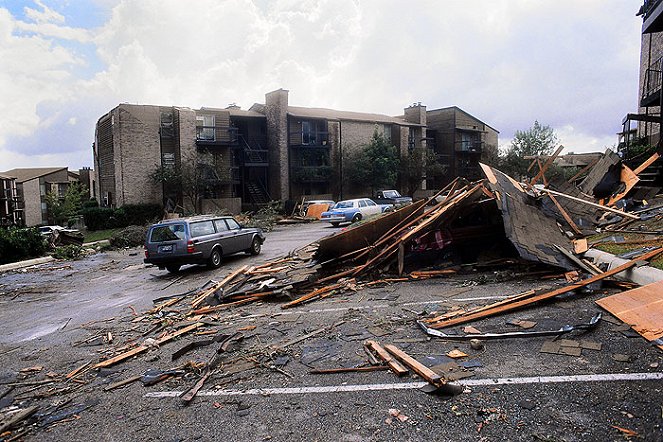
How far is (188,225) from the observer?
13.4 metres

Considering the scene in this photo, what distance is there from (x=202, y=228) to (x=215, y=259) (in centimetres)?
109

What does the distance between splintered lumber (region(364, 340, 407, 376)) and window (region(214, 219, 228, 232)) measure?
34.5ft

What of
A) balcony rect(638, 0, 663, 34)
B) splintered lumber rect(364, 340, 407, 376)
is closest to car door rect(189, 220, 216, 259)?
splintered lumber rect(364, 340, 407, 376)

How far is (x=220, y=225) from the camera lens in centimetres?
1499

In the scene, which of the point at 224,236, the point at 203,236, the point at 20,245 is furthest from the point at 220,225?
the point at 20,245

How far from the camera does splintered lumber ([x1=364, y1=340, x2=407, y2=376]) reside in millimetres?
4370

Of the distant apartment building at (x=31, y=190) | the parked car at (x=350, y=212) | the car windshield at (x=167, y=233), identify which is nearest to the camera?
the car windshield at (x=167, y=233)

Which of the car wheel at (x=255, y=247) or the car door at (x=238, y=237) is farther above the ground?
the car door at (x=238, y=237)

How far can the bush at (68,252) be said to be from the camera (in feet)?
66.0

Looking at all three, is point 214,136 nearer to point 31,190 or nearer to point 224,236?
point 224,236

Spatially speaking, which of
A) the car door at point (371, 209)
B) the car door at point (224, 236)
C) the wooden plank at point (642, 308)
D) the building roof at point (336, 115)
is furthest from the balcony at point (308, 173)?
the wooden plank at point (642, 308)

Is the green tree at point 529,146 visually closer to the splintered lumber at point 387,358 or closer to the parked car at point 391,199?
the parked car at point 391,199

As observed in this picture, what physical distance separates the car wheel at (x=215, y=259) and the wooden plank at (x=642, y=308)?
11038mm

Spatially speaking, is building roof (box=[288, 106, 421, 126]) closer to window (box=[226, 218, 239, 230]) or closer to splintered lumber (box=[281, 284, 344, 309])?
window (box=[226, 218, 239, 230])
